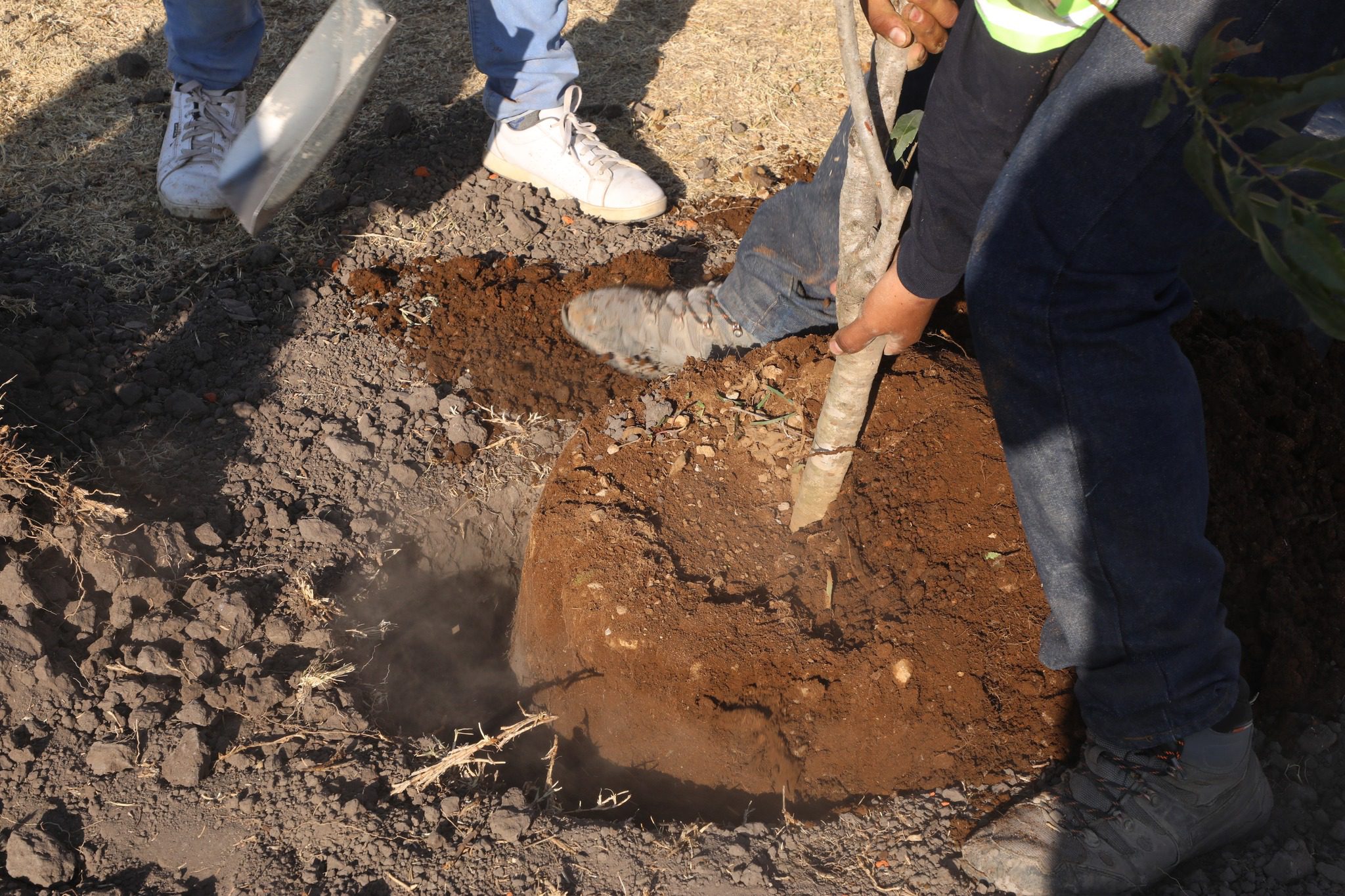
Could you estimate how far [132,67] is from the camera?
4.16 m

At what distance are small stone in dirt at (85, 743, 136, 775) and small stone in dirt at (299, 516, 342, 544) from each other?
0.69 meters

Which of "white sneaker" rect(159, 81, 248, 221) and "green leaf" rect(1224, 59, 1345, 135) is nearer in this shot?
"green leaf" rect(1224, 59, 1345, 135)

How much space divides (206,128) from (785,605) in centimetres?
295

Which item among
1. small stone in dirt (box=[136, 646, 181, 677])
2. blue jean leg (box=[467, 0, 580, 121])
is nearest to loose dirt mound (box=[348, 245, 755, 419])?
blue jean leg (box=[467, 0, 580, 121])

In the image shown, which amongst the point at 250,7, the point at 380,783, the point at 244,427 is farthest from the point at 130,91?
the point at 380,783

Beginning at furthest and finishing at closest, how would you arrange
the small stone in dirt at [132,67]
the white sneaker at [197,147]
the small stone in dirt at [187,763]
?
the small stone in dirt at [132,67] < the white sneaker at [197,147] < the small stone in dirt at [187,763]

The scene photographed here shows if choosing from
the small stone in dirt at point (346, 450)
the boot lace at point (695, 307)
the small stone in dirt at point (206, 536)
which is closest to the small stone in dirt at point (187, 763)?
the small stone in dirt at point (206, 536)

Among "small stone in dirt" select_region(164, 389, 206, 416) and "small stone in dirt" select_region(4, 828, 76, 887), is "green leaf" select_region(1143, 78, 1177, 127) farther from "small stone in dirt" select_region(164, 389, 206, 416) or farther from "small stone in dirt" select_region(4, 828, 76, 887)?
"small stone in dirt" select_region(164, 389, 206, 416)

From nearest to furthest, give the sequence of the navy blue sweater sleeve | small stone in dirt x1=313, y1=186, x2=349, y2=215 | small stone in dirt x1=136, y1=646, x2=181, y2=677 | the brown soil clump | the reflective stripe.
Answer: the reflective stripe
the navy blue sweater sleeve
small stone in dirt x1=136, y1=646, x2=181, y2=677
the brown soil clump
small stone in dirt x1=313, y1=186, x2=349, y2=215

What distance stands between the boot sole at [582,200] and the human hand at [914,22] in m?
1.95

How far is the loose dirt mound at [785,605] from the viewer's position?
1.97 meters

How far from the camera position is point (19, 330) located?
2.80 metres

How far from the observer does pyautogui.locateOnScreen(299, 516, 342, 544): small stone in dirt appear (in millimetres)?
2496

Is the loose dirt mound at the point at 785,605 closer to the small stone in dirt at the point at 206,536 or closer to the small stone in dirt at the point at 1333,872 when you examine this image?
the small stone in dirt at the point at 1333,872
